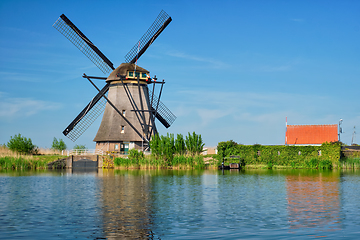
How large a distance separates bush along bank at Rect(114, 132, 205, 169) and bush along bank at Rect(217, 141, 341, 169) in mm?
3134

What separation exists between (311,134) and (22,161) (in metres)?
36.6

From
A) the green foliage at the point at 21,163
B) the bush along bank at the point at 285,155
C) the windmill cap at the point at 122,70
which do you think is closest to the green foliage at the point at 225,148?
the bush along bank at the point at 285,155

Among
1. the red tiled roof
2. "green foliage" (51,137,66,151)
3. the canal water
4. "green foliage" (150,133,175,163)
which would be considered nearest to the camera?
the canal water

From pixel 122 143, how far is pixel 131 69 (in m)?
8.56

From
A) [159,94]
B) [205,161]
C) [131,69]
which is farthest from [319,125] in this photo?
[131,69]

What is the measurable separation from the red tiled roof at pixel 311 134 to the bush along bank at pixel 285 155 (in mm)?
8452

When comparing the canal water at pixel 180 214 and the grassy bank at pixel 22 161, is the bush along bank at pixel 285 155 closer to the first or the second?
the grassy bank at pixel 22 161

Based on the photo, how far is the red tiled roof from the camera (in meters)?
54.0

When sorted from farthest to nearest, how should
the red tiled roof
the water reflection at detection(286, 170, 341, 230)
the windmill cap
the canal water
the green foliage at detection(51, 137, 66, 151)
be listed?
the green foliage at detection(51, 137, 66, 151)
the red tiled roof
the windmill cap
the water reflection at detection(286, 170, 341, 230)
the canal water

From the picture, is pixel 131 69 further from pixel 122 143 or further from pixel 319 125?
pixel 319 125

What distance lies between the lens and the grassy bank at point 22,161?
45.2 m

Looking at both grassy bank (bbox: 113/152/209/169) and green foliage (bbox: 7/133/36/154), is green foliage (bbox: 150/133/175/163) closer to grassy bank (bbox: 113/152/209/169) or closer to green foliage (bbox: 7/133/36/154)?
grassy bank (bbox: 113/152/209/169)

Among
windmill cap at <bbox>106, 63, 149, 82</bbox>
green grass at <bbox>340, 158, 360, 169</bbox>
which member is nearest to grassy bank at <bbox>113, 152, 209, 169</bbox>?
windmill cap at <bbox>106, 63, 149, 82</bbox>

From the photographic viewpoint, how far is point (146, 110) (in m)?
46.4
